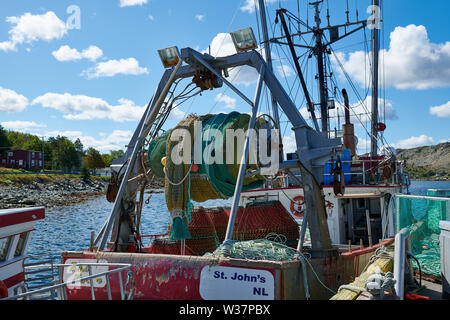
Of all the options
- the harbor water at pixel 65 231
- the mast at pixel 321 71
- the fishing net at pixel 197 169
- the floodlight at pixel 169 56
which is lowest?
the harbor water at pixel 65 231

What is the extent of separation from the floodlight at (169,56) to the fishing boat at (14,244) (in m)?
4.61

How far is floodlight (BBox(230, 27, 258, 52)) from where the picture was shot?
794 cm

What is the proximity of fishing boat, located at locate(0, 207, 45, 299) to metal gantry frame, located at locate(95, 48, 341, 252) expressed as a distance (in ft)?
5.42

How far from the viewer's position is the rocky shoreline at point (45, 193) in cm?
4725

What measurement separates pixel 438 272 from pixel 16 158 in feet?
336

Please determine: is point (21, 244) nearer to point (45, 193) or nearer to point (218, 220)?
point (218, 220)

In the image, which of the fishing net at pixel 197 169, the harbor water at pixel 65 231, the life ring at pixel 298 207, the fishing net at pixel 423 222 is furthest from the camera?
the harbor water at pixel 65 231

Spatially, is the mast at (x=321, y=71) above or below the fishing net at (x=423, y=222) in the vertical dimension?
above

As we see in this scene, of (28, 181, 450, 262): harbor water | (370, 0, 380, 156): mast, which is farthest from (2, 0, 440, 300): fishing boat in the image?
(370, 0, 380, 156): mast

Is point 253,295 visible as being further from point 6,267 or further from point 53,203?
point 53,203

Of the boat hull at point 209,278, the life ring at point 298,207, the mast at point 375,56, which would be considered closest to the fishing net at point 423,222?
the boat hull at point 209,278

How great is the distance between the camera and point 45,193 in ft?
204

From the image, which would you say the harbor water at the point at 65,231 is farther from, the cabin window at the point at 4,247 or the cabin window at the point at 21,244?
the cabin window at the point at 4,247

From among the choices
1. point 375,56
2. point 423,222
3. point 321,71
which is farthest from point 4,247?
point 375,56
